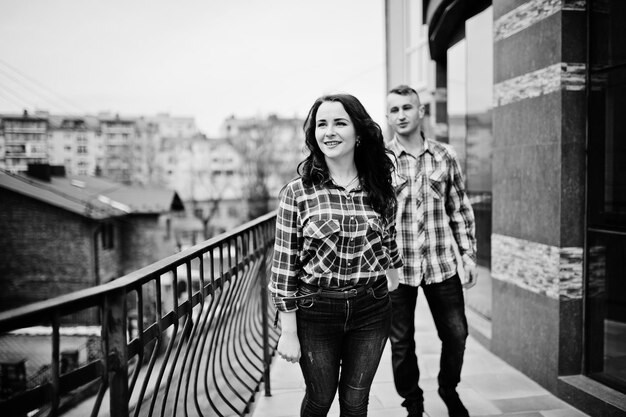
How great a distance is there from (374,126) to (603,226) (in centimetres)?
205

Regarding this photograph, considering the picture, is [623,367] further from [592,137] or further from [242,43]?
[242,43]

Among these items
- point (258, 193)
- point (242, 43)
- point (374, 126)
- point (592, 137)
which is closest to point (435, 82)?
point (592, 137)

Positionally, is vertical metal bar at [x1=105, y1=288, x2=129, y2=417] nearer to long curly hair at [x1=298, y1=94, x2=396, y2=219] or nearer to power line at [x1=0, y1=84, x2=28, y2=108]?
long curly hair at [x1=298, y1=94, x2=396, y2=219]

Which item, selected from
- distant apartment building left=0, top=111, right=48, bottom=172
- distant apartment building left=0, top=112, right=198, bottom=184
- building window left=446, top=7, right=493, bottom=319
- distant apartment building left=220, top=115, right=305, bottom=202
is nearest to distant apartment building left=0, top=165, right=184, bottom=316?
distant apartment building left=0, top=112, right=198, bottom=184

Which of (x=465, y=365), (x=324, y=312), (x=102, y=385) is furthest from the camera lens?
(x=465, y=365)

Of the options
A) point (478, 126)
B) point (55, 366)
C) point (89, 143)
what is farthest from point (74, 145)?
point (55, 366)

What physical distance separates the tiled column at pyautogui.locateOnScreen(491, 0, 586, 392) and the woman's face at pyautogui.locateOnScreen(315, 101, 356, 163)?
202cm

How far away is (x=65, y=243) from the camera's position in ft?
88.1

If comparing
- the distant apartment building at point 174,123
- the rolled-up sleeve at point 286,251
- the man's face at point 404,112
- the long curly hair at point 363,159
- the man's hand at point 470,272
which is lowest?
the man's hand at point 470,272

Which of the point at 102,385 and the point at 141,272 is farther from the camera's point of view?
the point at 141,272

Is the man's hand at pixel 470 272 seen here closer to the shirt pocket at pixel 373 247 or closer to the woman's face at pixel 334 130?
the shirt pocket at pixel 373 247

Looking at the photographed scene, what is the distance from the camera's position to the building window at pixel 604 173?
3.21 meters

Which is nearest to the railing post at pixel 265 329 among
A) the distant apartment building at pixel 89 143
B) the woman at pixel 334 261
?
the woman at pixel 334 261

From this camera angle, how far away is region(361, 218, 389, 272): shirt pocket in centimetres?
196
